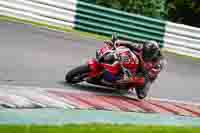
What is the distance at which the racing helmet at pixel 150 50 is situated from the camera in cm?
1204

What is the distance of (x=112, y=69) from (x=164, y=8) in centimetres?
1157

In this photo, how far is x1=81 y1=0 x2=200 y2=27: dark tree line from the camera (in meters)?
22.5

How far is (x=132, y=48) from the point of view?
12.3 m

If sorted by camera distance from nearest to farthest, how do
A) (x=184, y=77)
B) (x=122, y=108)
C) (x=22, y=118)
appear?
(x=22, y=118) → (x=122, y=108) → (x=184, y=77)

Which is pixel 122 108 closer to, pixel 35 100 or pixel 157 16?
pixel 35 100

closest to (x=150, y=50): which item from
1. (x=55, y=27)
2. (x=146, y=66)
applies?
(x=146, y=66)

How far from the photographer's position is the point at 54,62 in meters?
14.2

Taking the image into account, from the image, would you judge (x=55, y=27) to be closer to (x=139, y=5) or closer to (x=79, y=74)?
(x=139, y=5)

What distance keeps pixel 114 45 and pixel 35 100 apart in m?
2.61

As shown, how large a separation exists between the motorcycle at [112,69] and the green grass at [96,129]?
7.39ft

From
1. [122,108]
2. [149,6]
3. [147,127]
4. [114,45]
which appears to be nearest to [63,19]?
[149,6]

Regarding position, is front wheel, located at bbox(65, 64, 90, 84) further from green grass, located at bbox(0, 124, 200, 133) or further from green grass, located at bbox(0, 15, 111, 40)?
green grass, located at bbox(0, 15, 111, 40)

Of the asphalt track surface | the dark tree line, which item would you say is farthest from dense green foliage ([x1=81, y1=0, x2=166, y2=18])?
the asphalt track surface

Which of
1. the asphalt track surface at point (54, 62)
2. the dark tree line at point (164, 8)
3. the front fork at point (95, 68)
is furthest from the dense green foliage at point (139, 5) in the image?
the front fork at point (95, 68)
